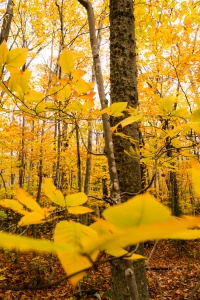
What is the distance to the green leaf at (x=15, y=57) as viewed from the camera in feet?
2.34

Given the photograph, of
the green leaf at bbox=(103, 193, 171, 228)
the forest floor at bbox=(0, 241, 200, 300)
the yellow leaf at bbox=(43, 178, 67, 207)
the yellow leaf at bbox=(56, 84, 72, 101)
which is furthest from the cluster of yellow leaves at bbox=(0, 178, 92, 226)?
the forest floor at bbox=(0, 241, 200, 300)

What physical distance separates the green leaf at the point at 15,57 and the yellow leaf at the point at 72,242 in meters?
0.50

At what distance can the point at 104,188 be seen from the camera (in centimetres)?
1198

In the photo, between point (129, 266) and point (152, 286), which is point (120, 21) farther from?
point (152, 286)

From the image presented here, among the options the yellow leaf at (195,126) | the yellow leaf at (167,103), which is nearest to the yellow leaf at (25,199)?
the yellow leaf at (195,126)

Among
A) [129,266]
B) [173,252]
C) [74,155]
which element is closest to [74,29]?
[74,155]

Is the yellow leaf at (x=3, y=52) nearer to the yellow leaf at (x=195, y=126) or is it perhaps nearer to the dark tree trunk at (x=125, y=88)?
the yellow leaf at (x=195, y=126)

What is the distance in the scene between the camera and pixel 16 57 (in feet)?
2.35

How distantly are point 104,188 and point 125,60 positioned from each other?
10.3 m

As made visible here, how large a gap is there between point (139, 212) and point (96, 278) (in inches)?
222

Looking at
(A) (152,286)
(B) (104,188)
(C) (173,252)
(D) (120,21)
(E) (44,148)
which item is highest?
(D) (120,21)

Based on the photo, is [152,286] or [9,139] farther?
[9,139]

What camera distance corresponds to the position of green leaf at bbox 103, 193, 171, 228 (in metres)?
0.22

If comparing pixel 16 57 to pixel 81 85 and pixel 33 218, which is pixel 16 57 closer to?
pixel 81 85
